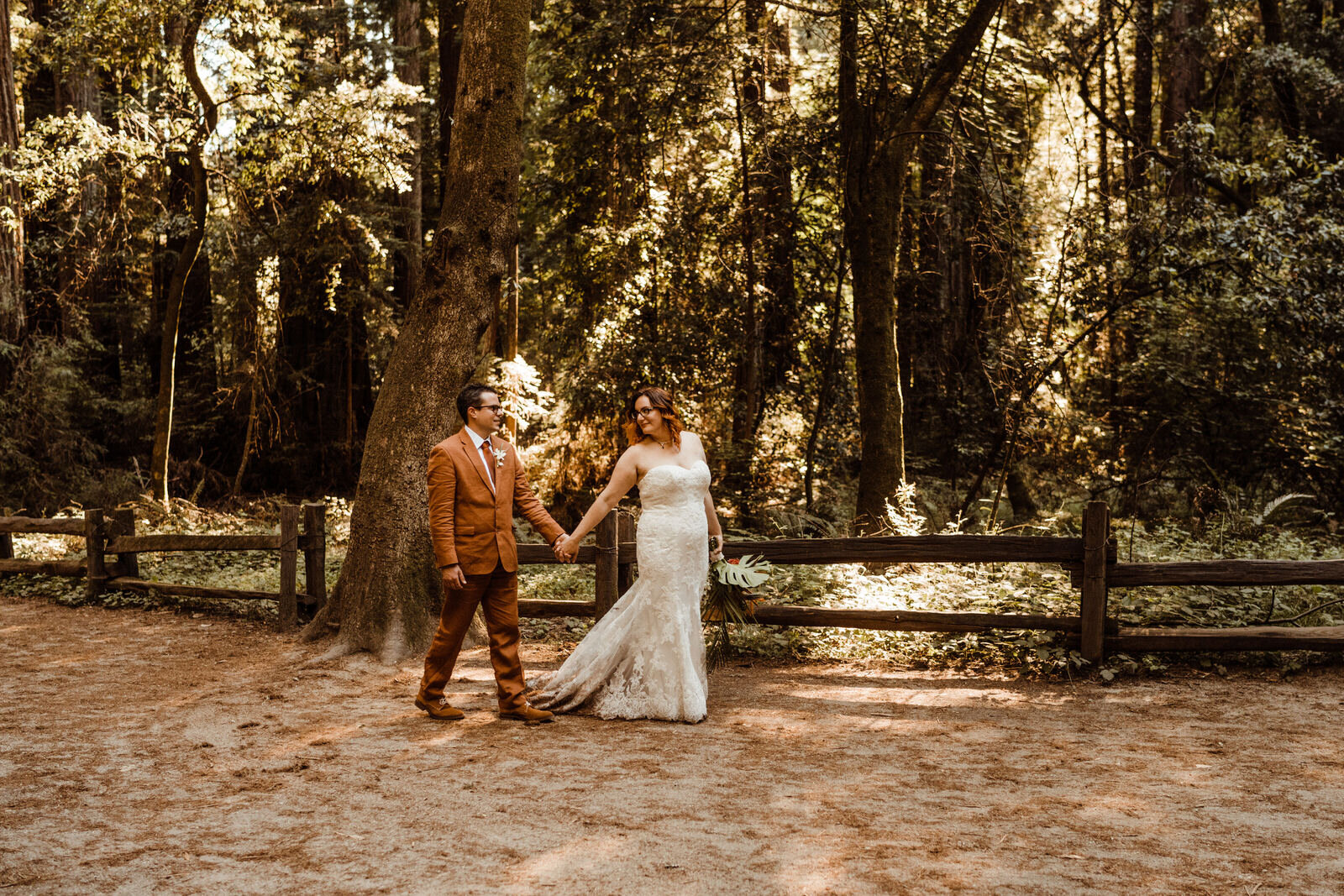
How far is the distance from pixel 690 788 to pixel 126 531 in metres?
9.25

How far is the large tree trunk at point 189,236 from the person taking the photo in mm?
15172

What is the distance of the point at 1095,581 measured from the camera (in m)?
7.62

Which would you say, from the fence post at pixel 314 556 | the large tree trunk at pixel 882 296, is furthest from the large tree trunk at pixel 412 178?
the large tree trunk at pixel 882 296

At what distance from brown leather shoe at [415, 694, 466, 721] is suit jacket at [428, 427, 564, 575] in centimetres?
93

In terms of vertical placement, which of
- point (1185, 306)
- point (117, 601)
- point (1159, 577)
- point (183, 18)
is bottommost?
point (117, 601)

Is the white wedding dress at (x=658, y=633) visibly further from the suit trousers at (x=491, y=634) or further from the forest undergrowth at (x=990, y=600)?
the forest undergrowth at (x=990, y=600)

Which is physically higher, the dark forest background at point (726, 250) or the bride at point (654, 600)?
the dark forest background at point (726, 250)

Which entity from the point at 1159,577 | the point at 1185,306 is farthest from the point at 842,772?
the point at 1185,306

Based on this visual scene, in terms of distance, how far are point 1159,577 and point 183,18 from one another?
1544cm

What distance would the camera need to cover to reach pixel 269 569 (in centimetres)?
1338

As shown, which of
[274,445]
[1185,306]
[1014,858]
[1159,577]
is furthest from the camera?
[274,445]

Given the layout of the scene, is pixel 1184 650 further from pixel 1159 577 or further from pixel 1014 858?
pixel 1014 858

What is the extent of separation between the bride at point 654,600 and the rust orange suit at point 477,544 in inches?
14.1

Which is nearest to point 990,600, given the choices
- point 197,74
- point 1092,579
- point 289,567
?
point 1092,579
